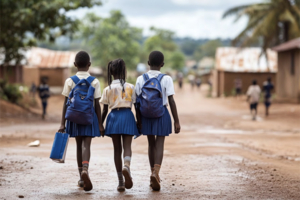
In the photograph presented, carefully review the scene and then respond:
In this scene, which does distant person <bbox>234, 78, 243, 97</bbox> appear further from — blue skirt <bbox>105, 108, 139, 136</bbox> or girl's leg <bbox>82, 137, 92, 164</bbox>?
girl's leg <bbox>82, 137, 92, 164</bbox>

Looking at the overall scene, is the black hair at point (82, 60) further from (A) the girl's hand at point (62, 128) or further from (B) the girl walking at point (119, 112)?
(A) the girl's hand at point (62, 128)

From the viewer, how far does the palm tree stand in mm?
28786

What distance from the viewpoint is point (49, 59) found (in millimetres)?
38812

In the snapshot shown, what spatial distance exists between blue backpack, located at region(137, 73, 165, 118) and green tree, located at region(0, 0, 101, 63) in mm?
12523

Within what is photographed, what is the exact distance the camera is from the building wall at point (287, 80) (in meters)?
26.6


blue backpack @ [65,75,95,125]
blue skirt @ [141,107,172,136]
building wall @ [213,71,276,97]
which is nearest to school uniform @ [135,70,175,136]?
blue skirt @ [141,107,172,136]

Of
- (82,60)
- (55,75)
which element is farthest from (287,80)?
(82,60)

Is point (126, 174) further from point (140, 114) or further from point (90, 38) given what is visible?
point (90, 38)

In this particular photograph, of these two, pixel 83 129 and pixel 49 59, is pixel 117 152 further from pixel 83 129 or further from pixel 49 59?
pixel 49 59

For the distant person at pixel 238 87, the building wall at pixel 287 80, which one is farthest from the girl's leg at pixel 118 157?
the distant person at pixel 238 87

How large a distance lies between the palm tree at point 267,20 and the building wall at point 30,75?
52.0ft

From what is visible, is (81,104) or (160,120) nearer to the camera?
(81,104)

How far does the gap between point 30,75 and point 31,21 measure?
19.3 meters

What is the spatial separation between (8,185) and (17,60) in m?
16.5
